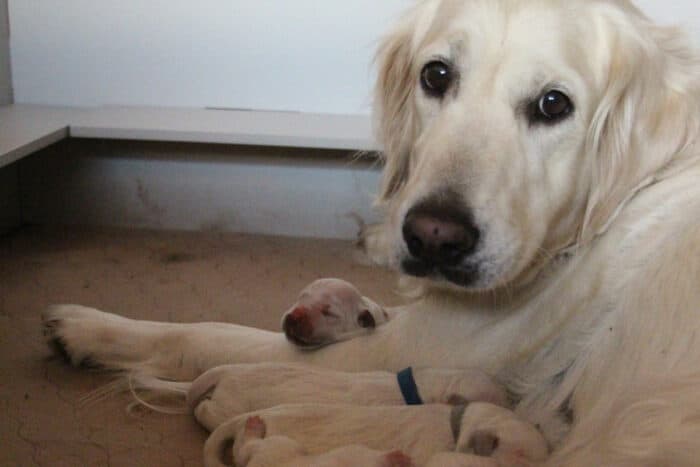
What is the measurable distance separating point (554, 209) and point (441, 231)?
0.27 meters

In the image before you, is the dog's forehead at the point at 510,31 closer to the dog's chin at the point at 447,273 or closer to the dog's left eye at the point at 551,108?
the dog's left eye at the point at 551,108

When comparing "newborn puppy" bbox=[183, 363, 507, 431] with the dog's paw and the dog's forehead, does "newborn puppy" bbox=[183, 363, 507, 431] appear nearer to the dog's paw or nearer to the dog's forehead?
the dog's paw

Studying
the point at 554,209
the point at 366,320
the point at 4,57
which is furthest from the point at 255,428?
the point at 4,57

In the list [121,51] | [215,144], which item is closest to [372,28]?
[215,144]

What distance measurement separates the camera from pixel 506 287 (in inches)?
71.1

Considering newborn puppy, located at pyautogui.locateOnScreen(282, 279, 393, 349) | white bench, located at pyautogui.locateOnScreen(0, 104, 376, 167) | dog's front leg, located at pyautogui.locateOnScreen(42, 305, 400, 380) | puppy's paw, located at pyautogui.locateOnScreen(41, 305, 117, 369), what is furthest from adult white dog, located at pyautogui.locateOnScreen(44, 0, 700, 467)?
white bench, located at pyautogui.locateOnScreen(0, 104, 376, 167)

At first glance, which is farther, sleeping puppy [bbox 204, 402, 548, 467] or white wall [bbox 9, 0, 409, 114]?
white wall [bbox 9, 0, 409, 114]

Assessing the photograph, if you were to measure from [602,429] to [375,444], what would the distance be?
0.38 m

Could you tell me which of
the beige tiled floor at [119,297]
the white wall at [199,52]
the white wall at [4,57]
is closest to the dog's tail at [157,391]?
the beige tiled floor at [119,297]

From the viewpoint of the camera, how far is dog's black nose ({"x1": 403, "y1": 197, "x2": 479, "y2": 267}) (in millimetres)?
1573

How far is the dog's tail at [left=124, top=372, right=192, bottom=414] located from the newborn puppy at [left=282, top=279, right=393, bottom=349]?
26 cm

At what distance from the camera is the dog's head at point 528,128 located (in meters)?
1.61

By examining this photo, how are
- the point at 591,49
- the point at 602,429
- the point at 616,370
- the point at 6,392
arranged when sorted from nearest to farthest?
the point at 602,429 < the point at 616,370 < the point at 591,49 < the point at 6,392

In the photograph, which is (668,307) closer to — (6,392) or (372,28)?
(6,392)
